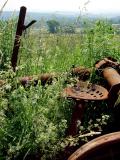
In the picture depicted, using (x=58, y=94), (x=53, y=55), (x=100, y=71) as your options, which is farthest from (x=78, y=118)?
(x=53, y=55)

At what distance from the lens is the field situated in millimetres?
3350

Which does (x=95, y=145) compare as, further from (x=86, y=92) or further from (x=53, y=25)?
(x=53, y=25)

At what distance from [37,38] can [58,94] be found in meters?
1.61

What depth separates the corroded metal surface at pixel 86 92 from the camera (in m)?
3.66

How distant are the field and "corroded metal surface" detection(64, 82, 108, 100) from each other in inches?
3.7

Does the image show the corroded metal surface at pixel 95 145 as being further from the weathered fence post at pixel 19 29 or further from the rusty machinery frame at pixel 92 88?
the weathered fence post at pixel 19 29

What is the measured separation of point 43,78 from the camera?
413 centimetres

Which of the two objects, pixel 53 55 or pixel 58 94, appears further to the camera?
pixel 53 55

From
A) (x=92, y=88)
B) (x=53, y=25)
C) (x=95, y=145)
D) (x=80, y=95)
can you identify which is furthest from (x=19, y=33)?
(x=53, y=25)

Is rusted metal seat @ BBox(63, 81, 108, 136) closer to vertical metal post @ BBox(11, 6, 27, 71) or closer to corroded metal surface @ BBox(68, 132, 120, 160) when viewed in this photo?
corroded metal surface @ BBox(68, 132, 120, 160)

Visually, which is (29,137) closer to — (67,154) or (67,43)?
(67,154)

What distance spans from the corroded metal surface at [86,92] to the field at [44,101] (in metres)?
0.09

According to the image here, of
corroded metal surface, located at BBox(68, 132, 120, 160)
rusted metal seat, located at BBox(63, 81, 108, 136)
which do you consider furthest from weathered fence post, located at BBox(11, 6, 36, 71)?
corroded metal surface, located at BBox(68, 132, 120, 160)

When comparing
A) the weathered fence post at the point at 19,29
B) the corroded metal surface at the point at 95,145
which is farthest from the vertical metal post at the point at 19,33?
the corroded metal surface at the point at 95,145
